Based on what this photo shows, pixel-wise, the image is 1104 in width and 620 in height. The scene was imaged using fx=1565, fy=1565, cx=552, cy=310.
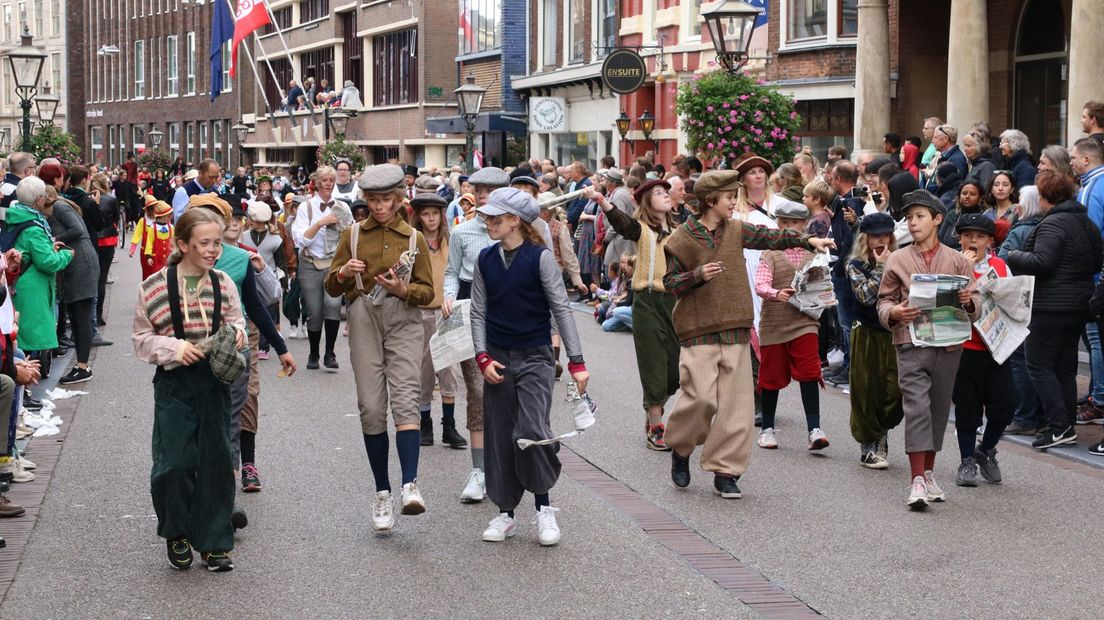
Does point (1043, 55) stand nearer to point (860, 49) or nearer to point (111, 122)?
point (860, 49)

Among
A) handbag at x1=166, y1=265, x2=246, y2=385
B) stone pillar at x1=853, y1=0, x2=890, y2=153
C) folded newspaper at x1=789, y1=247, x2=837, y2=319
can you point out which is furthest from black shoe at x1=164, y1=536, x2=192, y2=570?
stone pillar at x1=853, y1=0, x2=890, y2=153

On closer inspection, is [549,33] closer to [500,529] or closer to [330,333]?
[330,333]

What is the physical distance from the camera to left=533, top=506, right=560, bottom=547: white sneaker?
7.47 m

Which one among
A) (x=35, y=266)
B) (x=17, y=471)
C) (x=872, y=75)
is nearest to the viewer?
(x=17, y=471)

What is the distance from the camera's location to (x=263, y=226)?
14.3m

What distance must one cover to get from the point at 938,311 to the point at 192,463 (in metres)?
4.04

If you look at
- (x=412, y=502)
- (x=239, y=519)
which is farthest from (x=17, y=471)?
(x=412, y=502)

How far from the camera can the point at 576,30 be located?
3897 cm

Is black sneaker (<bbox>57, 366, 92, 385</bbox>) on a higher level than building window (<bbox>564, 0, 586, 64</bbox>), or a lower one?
lower

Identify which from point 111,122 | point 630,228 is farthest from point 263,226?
point 111,122

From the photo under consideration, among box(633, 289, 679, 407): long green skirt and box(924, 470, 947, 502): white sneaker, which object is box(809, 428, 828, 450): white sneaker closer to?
box(633, 289, 679, 407): long green skirt

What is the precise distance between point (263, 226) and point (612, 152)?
2299 centimetres

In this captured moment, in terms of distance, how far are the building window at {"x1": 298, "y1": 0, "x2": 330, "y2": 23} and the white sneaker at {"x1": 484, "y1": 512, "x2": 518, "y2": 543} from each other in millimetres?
55464

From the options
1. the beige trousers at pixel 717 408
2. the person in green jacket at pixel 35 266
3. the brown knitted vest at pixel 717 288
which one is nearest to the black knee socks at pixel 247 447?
the beige trousers at pixel 717 408
